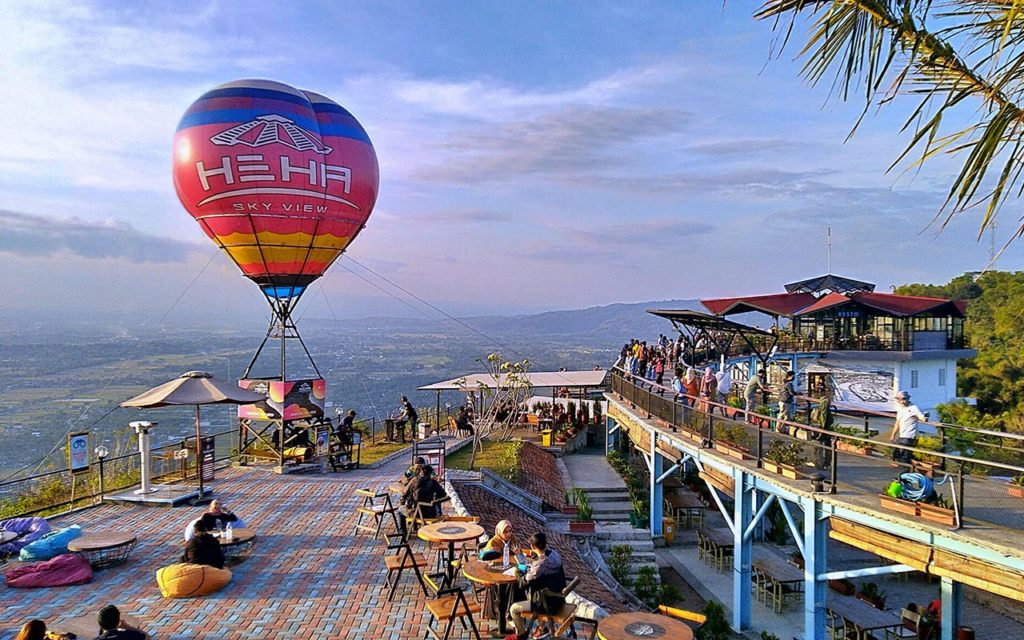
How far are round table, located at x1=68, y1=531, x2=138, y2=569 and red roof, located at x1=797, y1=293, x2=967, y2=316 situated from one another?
33825mm

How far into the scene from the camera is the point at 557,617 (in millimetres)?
7609

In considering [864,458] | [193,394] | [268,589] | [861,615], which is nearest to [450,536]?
[268,589]

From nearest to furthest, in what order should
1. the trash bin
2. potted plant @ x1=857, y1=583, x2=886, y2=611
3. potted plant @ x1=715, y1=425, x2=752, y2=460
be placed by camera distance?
1. potted plant @ x1=715, y1=425, x2=752, y2=460
2. potted plant @ x1=857, y1=583, x2=886, y2=611
3. the trash bin

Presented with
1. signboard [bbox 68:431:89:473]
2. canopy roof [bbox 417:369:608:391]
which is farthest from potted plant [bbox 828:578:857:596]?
signboard [bbox 68:431:89:473]

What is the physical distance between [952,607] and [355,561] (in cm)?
963

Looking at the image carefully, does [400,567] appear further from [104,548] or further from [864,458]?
[864,458]

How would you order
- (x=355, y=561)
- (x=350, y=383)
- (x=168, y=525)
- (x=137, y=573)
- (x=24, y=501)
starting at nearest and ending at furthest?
(x=137, y=573), (x=355, y=561), (x=168, y=525), (x=24, y=501), (x=350, y=383)

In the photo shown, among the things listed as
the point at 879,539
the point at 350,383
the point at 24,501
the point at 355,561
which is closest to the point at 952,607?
the point at 879,539

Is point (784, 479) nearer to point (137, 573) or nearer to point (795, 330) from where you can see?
point (137, 573)

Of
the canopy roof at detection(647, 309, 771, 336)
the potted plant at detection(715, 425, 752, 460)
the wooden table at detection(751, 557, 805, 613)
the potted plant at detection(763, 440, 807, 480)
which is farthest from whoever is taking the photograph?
the canopy roof at detection(647, 309, 771, 336)

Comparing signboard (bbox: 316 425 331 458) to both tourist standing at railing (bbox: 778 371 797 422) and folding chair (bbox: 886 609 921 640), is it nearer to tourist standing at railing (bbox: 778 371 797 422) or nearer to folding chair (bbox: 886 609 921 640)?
tourist standing at railing (bbox: 778 371 797 422)

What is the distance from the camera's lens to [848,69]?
3.81 metres

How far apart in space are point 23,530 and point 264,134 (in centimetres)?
1202

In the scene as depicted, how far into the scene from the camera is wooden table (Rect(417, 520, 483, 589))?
29.6 ft
